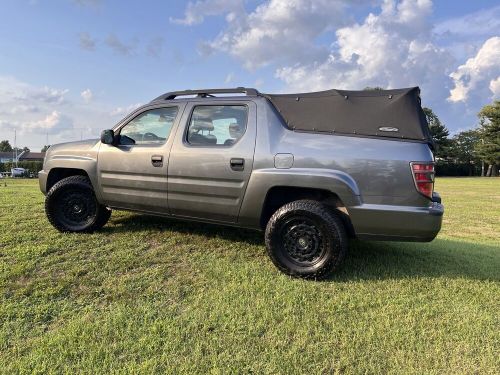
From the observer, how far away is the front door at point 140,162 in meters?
4.72

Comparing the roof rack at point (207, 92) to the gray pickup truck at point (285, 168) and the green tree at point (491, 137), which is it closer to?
the gray pickup truck at point (285, 168)

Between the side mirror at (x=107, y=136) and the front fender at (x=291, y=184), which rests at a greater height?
the side mirror at (x=107, y=136)

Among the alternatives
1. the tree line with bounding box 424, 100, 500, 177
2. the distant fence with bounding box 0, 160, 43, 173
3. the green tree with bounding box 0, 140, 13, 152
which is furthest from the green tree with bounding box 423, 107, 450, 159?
the green tree with bounding box 0, 140, 13, 152

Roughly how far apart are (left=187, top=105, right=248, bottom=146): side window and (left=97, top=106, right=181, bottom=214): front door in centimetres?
28

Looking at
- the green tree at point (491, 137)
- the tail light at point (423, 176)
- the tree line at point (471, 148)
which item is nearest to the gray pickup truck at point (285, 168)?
the tail light at point (423, 176)

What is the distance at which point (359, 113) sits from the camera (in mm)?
4012

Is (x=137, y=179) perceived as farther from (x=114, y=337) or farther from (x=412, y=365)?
(x=412, y=365)

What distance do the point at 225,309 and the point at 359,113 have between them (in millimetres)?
2268

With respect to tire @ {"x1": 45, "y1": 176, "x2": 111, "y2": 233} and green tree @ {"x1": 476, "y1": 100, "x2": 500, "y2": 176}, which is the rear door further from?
green tree @ {"x1": 476, "y1": 100, "x2": 500, "y2": 176}

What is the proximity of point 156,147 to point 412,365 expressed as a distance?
3441 mm

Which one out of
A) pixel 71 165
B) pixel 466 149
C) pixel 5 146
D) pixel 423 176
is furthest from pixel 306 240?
pixel 5 146

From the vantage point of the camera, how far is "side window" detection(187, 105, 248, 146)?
4.40 m

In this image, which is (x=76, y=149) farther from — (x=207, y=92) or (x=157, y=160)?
(x=207, y=92)

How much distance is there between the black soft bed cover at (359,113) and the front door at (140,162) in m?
1.43
